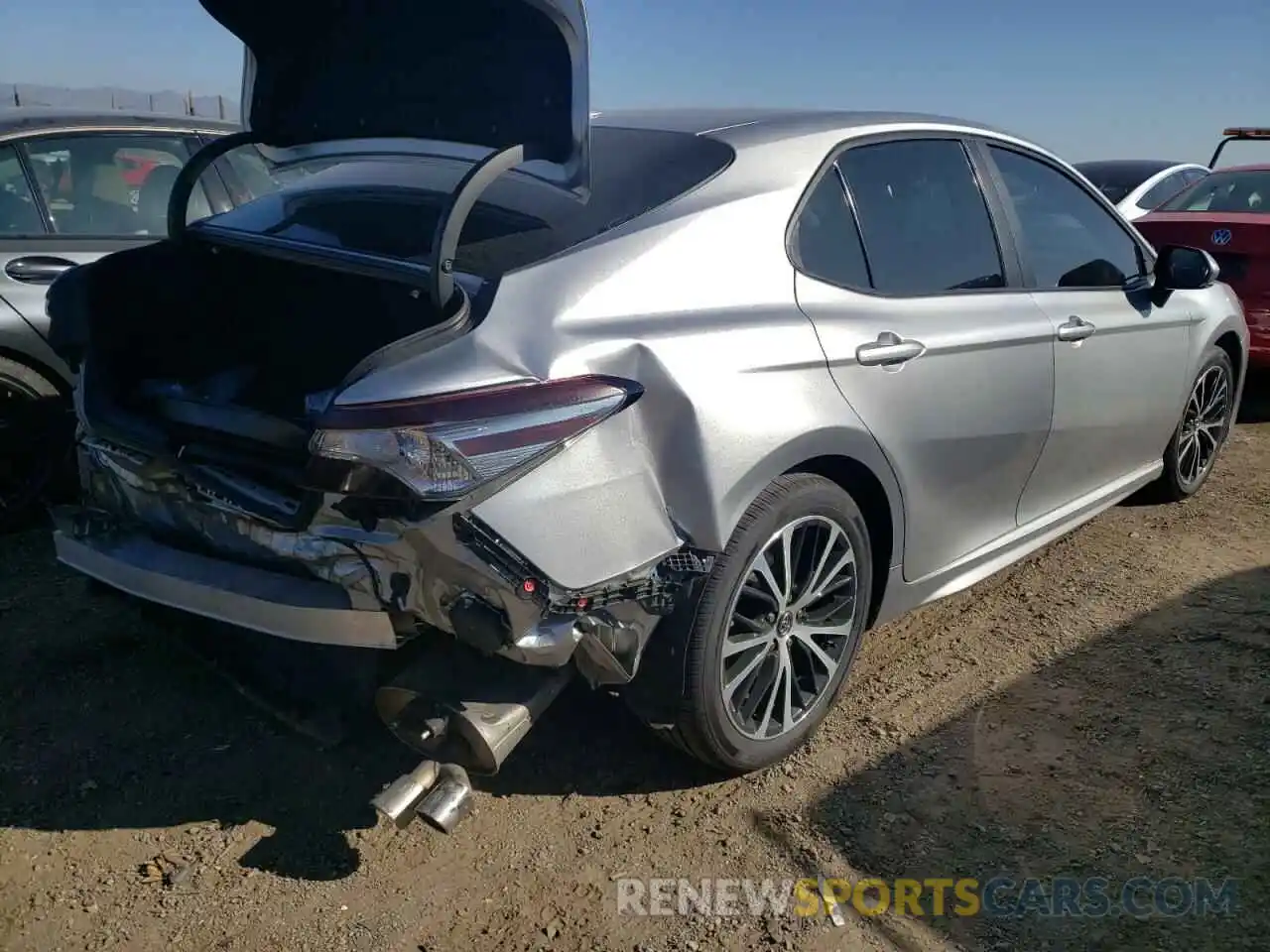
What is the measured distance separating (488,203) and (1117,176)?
34.0 feet

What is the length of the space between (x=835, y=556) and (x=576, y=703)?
0.90 metres

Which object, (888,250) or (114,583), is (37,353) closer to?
(114,583)

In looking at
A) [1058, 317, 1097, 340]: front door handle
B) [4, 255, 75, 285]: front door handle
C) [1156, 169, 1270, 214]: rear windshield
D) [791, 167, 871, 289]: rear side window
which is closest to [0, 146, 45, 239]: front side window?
Answer: [4, 255, 75, 285]: front door handle

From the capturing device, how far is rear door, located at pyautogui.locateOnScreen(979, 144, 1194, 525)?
3.62 meters

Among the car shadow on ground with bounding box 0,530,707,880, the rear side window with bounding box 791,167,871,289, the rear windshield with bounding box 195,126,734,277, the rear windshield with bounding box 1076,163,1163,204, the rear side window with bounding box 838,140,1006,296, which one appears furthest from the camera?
the rear windshield with bounding box 1076,163,1163,204

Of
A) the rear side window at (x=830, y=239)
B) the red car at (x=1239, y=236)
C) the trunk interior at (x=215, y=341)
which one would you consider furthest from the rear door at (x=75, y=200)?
the red car at (x=1239, y=236)

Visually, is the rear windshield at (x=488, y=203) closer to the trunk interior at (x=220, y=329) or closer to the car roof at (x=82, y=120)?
the trunk interior at (x=220, y=329)

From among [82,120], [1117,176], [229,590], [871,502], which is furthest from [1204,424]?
[1117,176]

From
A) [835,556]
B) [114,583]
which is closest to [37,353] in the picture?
[114,583]

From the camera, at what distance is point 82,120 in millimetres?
4574

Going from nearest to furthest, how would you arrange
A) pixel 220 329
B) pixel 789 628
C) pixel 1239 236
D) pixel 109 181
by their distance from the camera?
pixel 789 628 < pixel 220 329 < pixel 109 181 < pixel 1239 236

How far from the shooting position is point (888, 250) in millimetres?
3078

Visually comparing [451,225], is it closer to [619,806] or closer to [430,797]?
[430,797]

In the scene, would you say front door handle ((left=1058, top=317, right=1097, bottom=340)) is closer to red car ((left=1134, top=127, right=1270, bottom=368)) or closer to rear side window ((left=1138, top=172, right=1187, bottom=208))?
red car ((left=1134, top=127, right=1270, bottom=368))
